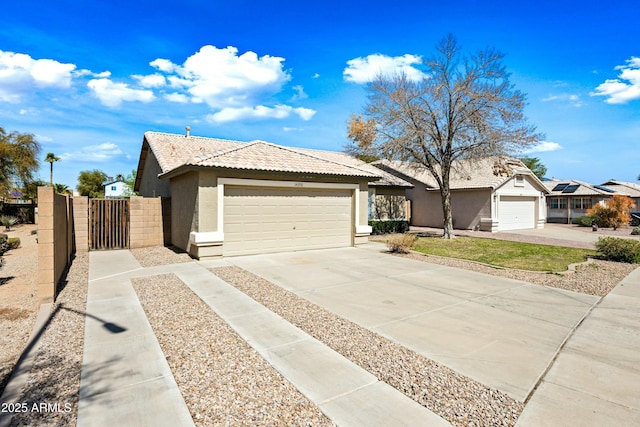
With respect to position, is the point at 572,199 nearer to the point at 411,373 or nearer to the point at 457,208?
the point at 457,208

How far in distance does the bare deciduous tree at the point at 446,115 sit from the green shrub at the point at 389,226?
3.64m

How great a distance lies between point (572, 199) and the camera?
2952 cm

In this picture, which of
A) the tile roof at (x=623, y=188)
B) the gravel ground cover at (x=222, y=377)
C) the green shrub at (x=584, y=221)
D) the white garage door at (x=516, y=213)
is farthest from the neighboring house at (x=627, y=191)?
the gravel ground cover at (x=222, y=377)

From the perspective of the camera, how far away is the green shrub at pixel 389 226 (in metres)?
20.5

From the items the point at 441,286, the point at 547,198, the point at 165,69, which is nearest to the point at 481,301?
the point at 441,286

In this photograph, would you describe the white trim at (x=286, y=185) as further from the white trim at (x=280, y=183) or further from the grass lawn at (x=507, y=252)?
the grass lawn at (x=507, y=252)

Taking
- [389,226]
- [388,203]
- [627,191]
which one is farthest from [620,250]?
[627,191]

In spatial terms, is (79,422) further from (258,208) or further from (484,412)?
(258,208)

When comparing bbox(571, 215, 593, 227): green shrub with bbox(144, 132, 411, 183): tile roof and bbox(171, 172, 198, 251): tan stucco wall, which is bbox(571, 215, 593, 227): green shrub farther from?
bbox(171, 172, 198, 251): tan stucco wall

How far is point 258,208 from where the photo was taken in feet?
40.8

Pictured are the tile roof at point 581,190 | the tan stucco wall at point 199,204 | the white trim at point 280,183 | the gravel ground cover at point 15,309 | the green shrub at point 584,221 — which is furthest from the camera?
the tile roof at point 581,190

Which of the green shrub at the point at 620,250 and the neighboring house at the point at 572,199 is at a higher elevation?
the neighboring house at the point at 572,199

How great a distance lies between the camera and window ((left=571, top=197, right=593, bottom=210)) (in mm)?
28539

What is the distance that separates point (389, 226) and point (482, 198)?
6673 mm
